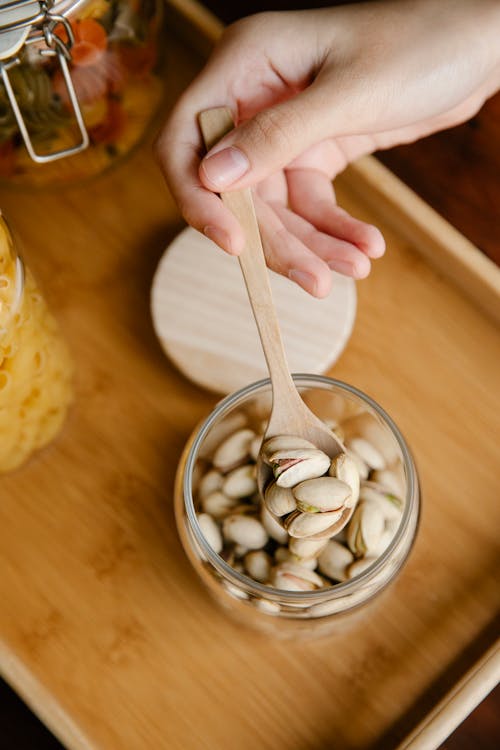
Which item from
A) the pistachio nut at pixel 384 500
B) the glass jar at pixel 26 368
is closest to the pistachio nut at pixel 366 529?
the pistachio nut at pixel 384 500

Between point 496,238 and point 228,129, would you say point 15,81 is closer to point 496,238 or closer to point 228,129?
point 228,129

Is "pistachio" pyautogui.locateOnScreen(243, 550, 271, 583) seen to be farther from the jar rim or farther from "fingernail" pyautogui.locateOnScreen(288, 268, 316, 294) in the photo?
"fingernail" pyautogui.locateOnScreen(288, 268, 316, 294)

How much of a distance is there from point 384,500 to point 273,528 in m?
0.08

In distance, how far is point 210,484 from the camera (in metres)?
0.59

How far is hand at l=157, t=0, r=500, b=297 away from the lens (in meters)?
0.57

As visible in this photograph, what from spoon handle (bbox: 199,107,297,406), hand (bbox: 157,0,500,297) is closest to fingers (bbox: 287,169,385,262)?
hand (bbox: 157,0,500,297)

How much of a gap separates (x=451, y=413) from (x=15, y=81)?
0.42 meters

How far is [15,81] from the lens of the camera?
0.62m

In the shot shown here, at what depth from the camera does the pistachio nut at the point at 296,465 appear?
0.51m

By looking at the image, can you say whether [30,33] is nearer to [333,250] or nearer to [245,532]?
[333,250]

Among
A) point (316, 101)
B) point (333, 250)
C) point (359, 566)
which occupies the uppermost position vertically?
point (316, 101)

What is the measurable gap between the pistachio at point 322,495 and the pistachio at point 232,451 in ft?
0.31

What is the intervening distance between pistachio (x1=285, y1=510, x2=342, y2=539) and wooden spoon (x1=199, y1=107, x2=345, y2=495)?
Result: 41 mm

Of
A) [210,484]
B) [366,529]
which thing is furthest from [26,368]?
[366,529]
